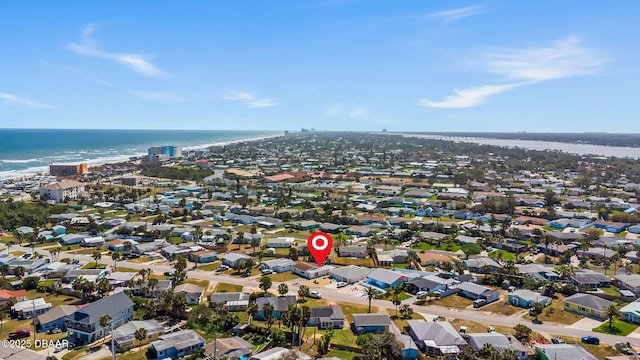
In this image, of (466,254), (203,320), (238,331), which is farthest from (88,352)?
(466,254)

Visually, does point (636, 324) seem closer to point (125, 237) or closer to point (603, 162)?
point (125, 237)

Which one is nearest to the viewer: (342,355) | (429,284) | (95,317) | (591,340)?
(342,355)

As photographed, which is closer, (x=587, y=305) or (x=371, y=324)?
(x=371, y=324)

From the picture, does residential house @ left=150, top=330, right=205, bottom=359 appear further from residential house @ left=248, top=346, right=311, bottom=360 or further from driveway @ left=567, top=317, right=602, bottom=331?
driveway @ left=567, top=317, right=602, bottom=331

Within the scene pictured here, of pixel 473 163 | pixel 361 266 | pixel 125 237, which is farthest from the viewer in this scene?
pixel 473 163

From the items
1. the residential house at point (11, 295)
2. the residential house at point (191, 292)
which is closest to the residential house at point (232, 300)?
the residential house at point (191, 292)

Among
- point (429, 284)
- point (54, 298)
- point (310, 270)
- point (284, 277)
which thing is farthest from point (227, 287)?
point (429, 284)

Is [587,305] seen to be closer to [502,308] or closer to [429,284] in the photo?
[502,308]
